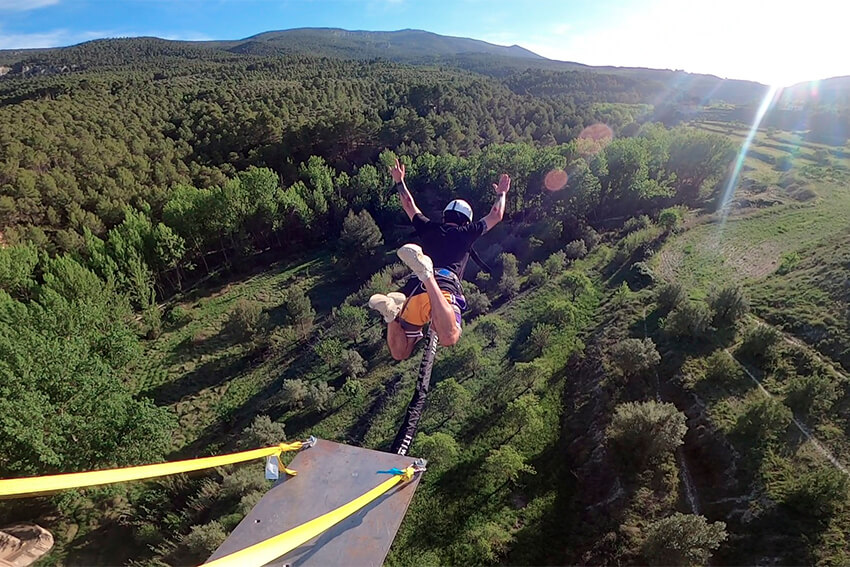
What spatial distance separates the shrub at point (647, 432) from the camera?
49.3 ft

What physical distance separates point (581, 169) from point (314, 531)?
1640 inches

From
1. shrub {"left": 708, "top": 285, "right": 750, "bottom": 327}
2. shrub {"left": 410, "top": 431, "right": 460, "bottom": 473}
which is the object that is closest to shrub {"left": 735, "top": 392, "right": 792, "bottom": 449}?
shrub {"left": 708, "top": 285, "right": 750, "bottom": 327}

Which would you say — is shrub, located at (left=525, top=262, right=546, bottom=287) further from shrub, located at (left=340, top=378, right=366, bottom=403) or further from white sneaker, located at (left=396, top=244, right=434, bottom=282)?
white sneaker, located at (left=396, top=244, right=434, bottom=282)

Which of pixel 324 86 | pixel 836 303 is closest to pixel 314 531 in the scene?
pixel 836 303

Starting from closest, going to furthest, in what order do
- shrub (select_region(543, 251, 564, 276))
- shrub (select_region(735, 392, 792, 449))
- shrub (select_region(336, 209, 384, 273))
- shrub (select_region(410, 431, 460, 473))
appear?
shrub (select_region(735, 392, 792, 449))
shrub (select_region(410, 431, 460, 473))
shrub (select_region(543, 251, 564, 276))
shrub (select_region(336, 209, 384, 273))

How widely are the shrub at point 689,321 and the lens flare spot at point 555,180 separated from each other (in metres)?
22.5

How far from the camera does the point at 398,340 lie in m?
8.31

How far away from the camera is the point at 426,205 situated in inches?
1829

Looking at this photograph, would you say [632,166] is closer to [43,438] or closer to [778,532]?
[778,532]

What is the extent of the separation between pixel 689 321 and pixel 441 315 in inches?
732

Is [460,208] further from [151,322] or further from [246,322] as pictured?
[151,322]

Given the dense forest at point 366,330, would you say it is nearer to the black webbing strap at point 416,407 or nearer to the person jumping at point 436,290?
the black webbing strap at point 416,407

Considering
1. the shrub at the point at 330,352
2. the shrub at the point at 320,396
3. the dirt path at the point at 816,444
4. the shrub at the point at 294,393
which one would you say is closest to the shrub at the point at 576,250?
the dirt path at the point at 816,444

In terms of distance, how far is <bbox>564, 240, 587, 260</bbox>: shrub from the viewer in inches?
1375
